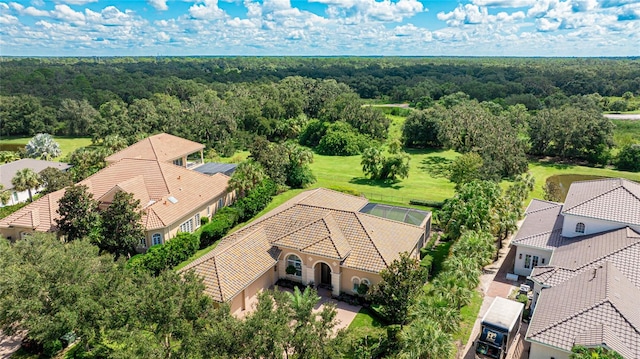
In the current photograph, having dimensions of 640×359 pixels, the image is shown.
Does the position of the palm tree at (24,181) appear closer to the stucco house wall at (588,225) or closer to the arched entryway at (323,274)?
the arched entryway at (323,274)

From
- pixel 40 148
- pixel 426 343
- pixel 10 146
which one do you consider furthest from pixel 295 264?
pixel 10 146

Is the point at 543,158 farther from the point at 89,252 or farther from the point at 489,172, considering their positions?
the point at 89,252

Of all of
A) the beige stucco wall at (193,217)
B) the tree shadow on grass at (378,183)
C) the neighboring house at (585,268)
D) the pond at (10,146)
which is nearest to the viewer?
the neighboring house at (585,268)

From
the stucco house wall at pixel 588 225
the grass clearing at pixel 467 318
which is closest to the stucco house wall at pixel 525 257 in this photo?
the stucco house wall at pixel 588 225

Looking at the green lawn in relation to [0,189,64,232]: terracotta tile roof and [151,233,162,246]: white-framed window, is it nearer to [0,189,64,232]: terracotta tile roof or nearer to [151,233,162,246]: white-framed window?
[0,189,64,232]: terracotta tile roof

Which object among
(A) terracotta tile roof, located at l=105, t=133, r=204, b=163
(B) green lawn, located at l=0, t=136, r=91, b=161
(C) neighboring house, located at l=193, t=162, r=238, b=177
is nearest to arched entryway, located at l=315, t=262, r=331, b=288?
(C) neighboring house, located at l=193, t=162, r=238, b=177

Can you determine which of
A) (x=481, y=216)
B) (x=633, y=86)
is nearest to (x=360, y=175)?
(x=481, y=216)

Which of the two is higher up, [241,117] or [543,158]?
[241,117]
